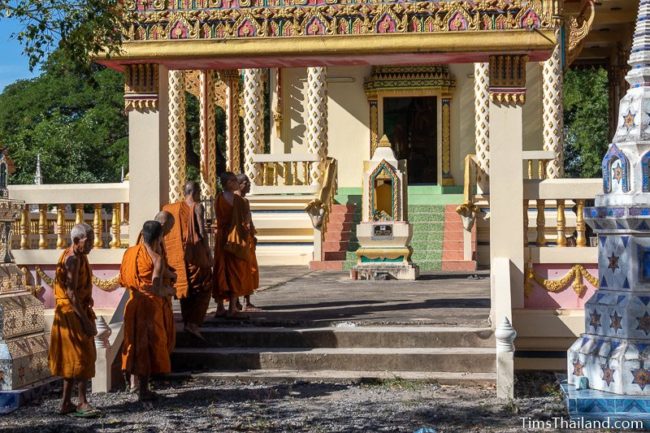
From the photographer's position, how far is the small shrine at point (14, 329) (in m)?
9.35

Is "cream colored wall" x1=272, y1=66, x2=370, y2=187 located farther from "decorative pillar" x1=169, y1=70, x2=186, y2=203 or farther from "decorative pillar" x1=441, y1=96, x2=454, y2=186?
"decorative pillar" x1=169, y1=70, x2=186, y2=203

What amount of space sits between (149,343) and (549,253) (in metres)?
4.17

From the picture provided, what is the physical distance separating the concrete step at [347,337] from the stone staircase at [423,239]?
822 cm

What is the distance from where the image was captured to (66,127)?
35656 millimetres

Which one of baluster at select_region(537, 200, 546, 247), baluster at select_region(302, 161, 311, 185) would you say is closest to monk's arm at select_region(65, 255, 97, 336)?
baluster at select_region(537, 200, 546, 247)

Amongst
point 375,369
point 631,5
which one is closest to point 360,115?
point 631,5

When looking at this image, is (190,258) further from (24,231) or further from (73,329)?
(73,329)

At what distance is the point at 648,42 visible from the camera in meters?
8.59

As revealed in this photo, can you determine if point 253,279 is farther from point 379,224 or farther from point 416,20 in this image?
point 379,224

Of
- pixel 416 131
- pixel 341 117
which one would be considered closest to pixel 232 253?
pixel 341 117

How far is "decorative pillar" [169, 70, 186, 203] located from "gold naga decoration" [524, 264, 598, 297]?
14.0 meters

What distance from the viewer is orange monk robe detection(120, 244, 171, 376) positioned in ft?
30.9

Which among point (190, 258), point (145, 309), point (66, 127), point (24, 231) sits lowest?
point (145, 309)

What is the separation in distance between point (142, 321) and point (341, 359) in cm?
197
